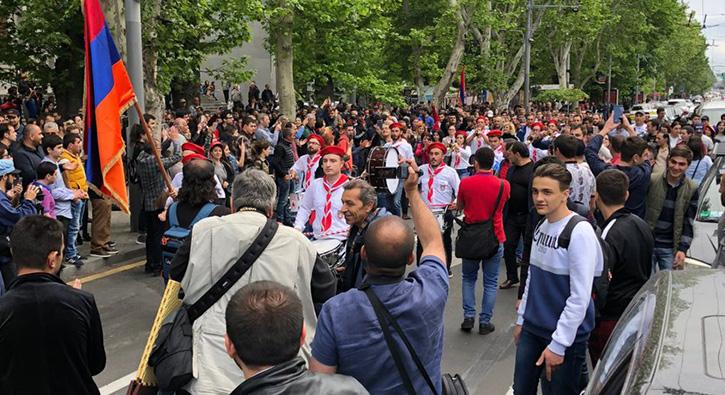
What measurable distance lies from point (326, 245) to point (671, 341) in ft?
11.9

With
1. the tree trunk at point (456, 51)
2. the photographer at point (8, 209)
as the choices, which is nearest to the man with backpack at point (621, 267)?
the photographer at point (8, 209)

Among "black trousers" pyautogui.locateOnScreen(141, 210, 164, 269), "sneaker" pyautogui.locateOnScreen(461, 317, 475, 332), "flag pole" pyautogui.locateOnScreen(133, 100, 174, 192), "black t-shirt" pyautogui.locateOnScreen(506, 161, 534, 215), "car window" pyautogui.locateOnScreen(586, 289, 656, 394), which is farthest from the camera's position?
"black trousers" pyautogui.locateOnScreen(141, 210, 164, 269)

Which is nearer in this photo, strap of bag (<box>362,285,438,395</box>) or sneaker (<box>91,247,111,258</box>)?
strap of bag (<box>362,285,438,395</box>)

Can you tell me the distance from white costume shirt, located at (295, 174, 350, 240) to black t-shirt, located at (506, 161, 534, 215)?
7.28 ft

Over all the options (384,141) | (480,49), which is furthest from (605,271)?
(480,49)

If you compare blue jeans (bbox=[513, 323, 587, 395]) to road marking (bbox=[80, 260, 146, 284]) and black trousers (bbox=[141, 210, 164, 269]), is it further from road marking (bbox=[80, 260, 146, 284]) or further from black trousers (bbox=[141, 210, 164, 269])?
road marking (bbox=[80, 260, 146, 284])

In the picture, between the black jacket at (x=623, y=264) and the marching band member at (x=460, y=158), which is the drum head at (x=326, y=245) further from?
the marching band member at (x=460, y=158)

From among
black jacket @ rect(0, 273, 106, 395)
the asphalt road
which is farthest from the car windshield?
black jacket @ rect(0, 273, 106, 395)

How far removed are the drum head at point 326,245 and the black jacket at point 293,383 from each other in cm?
315

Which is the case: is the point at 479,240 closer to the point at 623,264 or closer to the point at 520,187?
the point at 520,187

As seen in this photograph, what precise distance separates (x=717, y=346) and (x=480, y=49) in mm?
32662

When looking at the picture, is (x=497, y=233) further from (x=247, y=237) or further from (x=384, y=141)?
(x=384, y=141)

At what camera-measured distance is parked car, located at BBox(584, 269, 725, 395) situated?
6.88 ft

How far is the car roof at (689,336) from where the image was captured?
2.08 metres
